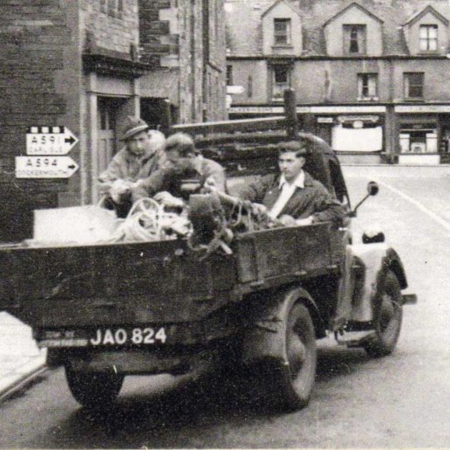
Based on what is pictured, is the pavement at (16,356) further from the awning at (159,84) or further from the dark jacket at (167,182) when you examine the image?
the awning at (159,84)

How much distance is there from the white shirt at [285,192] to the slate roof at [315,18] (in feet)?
185

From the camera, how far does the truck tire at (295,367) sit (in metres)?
6.94

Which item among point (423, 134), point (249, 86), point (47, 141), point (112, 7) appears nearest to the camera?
point (47, 141)

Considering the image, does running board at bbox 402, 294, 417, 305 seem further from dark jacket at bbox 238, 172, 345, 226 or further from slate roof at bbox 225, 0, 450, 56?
slate roof at bbox 225, 0, 450, 56

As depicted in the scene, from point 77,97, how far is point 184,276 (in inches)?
450

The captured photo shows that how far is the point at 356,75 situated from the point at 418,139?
5.23 meters

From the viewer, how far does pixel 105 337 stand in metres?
6.49

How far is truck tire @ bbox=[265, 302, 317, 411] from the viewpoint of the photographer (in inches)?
273

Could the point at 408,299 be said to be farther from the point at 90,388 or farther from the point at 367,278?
the point at 90,388

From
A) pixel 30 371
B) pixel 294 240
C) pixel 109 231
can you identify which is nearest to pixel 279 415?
pixel 294 240

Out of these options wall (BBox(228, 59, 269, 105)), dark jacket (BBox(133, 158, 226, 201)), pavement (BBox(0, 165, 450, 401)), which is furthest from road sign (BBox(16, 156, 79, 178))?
wall (BBox(228, 59, 269, 105))

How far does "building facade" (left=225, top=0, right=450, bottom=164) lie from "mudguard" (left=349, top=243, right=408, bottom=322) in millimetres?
54419

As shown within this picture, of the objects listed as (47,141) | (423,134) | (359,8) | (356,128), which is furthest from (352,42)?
(47,141)

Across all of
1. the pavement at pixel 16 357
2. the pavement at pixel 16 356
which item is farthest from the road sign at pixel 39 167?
the pavement at pixel 16 357
